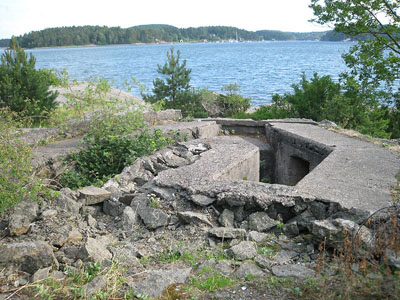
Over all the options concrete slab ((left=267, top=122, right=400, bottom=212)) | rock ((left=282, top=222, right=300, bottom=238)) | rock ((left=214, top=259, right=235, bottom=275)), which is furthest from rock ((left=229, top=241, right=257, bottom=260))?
concrete slab ((left=267, top=122, right=400, bottom=212))

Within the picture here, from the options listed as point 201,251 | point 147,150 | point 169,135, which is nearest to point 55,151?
point 147,150

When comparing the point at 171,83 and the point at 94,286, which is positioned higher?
the point at 171,83

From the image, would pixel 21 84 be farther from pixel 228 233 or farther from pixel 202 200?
pixel 228 233

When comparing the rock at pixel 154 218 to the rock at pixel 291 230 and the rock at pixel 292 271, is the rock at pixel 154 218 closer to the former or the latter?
the rock at pixel 291 230

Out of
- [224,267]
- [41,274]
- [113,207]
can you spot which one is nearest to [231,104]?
[113,207]

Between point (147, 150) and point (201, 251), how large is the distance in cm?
370

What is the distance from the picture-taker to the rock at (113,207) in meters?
5.71

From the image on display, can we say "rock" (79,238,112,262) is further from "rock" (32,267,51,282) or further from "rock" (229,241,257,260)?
"rock" (229,241,257,260)

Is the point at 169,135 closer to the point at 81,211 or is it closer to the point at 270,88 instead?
the point at 81,211

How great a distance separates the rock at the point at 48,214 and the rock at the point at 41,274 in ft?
5.10

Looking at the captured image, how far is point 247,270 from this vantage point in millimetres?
3867

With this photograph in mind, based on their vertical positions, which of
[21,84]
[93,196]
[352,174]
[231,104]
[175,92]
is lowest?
[231,104]

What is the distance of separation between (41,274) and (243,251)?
84.2 inches

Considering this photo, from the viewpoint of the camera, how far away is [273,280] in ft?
12.0
